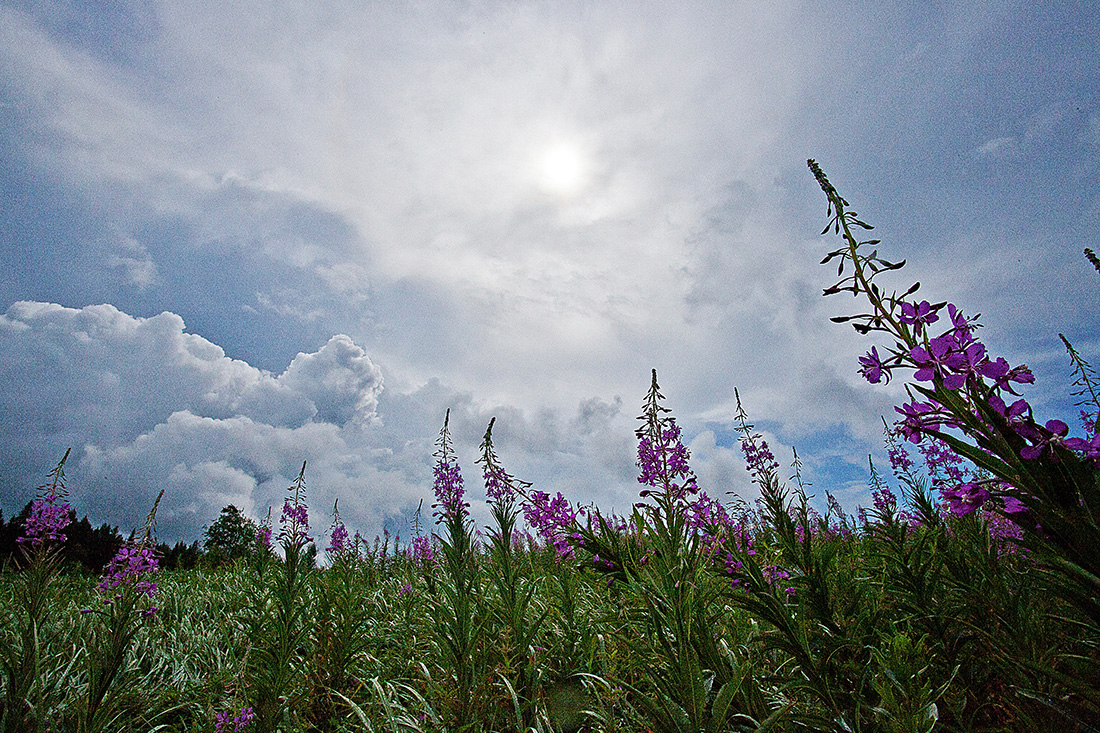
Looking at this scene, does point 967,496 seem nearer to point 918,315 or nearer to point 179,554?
point 918,315

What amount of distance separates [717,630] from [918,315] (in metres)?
2.58

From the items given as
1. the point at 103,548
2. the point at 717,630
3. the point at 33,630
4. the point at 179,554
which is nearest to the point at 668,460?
the point at 717,630

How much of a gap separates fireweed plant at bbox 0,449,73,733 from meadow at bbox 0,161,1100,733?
2cm

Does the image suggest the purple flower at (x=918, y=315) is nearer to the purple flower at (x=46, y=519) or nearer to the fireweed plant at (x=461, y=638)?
the fireweed plant at (x=461, y=638)

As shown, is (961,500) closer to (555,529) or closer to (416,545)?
(555,529)

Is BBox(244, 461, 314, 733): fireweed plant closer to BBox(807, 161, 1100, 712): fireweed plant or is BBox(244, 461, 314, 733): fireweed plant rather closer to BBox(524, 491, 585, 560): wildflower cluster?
BBox(524, 491, 585, 560): wildflower cluster

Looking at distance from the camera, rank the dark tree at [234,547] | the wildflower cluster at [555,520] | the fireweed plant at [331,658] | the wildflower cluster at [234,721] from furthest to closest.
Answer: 1. the dark tree at [234,547]
2. the wildflower cluster at [555,520]
3. the fireweed plant at [331,658]
4. the wildflower cluster at [234,721]

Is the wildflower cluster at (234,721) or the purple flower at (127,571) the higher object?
the purple flower at (127,571)

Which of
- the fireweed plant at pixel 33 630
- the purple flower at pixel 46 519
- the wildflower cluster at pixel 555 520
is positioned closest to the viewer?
the fireweed plant at pixel 33 630

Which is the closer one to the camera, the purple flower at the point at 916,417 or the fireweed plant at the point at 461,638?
the purple flower at the point at 916,417

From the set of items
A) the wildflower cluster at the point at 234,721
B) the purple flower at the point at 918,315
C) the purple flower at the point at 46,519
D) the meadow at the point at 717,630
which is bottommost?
the wildflower cluster at the point at 234,721

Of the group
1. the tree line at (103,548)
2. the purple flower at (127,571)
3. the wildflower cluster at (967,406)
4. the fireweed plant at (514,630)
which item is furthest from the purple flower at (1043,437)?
the tree line at (103,548)

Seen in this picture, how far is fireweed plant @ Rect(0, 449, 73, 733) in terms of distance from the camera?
2.38m

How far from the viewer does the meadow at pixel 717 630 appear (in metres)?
Result: 1.53
